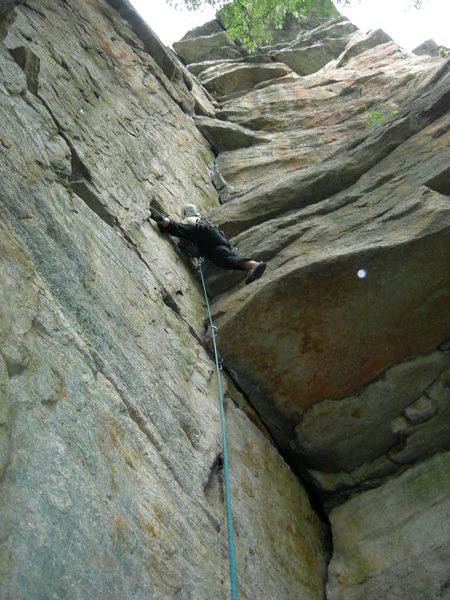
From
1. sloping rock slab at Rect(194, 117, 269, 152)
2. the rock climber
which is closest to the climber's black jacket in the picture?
the rock climber

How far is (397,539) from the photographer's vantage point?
491cm

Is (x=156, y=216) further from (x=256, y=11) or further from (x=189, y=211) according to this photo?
(x=256, y=11)

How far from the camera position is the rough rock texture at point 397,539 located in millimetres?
4508

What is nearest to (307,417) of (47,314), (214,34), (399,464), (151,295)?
(399,464)

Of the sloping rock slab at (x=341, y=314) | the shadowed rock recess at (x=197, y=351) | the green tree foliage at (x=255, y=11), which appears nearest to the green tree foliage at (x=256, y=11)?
the green tree foliage at (x=255, y=11)

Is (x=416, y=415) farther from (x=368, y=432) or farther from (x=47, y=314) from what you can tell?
(x=47, y=314)

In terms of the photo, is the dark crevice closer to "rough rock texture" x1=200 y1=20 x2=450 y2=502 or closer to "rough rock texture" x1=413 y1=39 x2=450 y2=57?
Answer: "rough rock texture" x1=200 y1=20 x2=450 y2=502

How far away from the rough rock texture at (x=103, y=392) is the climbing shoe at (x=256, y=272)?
2.48 feet

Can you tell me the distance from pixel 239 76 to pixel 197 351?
12123mm

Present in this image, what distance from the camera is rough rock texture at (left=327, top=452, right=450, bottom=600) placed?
4.51 meters

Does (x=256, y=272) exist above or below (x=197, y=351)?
above

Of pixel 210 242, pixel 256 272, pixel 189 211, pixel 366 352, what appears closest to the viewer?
pixel 366 352

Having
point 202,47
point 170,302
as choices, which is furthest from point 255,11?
point 170,302

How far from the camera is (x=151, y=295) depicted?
5000 millimetres
